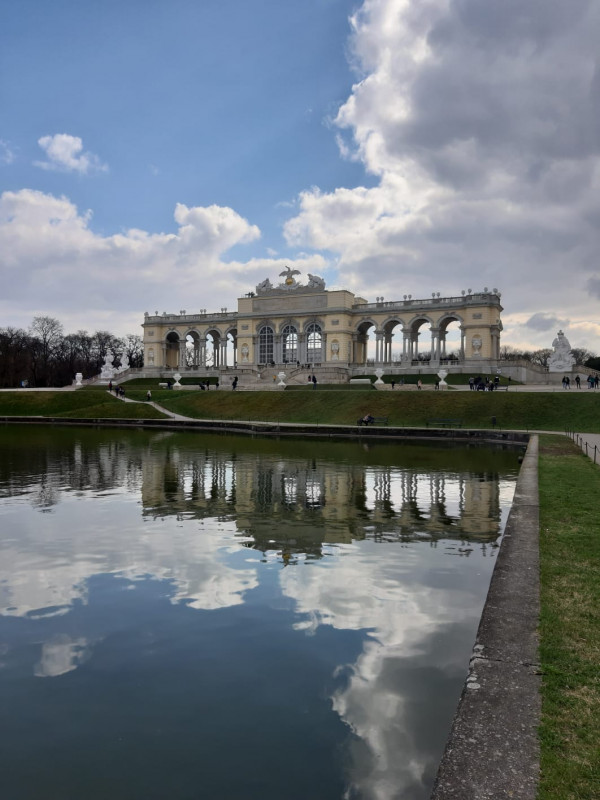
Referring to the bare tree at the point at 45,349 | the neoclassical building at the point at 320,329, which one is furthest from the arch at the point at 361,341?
the bare tree at the point at 45,349

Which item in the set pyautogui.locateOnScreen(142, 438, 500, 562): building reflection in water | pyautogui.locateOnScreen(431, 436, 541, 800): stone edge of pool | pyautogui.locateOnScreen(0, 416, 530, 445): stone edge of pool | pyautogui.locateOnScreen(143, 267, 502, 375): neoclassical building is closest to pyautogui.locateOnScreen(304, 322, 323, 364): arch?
pyautogui.locateOnScreen(143, 267, 502, 375): neoclassical building

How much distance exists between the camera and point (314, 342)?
298 ft

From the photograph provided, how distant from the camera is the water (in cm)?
574

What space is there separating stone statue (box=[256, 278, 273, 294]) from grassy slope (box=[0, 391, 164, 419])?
1254 inches

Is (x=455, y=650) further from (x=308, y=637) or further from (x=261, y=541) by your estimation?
(x=261, y=541)

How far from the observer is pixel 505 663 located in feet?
20.8

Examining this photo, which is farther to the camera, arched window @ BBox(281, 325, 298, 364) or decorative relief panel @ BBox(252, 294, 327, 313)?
arched window @ BBox(281, 325, 298, 364)

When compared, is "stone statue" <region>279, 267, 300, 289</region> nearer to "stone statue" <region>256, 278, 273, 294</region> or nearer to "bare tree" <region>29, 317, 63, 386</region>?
"stone statue" <region>256, 278, 273, 294</region>

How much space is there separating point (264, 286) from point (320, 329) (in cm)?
1104

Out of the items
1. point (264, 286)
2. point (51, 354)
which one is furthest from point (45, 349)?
point (264, 286)

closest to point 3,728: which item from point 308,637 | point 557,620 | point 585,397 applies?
point 308,637

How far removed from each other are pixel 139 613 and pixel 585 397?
44508mm

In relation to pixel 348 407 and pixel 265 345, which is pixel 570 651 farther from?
pixel 265 345

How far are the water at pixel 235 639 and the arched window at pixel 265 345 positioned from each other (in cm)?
7572
